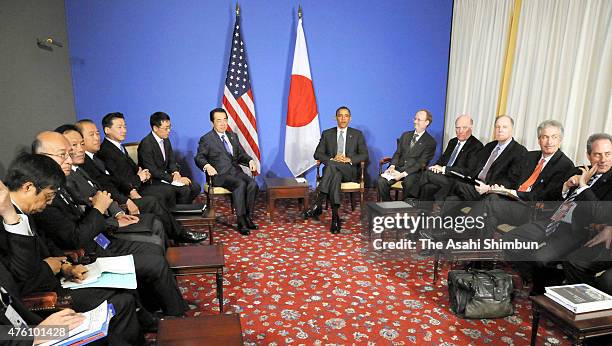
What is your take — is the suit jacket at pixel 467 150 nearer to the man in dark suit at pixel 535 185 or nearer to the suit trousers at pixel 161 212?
the man in dark suit at pixel 535 185

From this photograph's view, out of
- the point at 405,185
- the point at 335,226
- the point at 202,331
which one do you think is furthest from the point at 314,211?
the point at 202,331

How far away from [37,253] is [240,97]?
161 inches

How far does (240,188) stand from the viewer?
15.8 ft

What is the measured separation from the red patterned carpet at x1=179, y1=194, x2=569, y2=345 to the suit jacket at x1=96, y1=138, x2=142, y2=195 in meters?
1.12

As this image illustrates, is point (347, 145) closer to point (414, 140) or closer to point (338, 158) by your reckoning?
point (338, 158)

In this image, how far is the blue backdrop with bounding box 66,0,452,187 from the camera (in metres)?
5.69

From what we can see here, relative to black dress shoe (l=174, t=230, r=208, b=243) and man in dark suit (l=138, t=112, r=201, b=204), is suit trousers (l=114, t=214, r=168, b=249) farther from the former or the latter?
man in dark suit (l=138, t=112, r=201, b=204)

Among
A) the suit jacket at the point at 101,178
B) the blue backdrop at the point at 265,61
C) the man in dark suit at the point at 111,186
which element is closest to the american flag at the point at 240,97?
the blue backdrop at the point at 265,61

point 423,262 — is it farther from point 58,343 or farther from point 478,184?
point 58,343

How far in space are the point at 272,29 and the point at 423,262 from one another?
3865mm

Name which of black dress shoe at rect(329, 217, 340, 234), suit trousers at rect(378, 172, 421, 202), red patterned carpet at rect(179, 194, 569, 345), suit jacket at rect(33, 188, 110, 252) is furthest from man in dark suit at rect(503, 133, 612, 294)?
suit jacket at rect(33, 188, 110, 252)

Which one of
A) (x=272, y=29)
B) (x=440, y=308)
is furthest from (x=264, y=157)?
(x=440, y=308)

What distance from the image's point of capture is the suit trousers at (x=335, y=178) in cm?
498

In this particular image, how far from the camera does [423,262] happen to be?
4.05 meters
